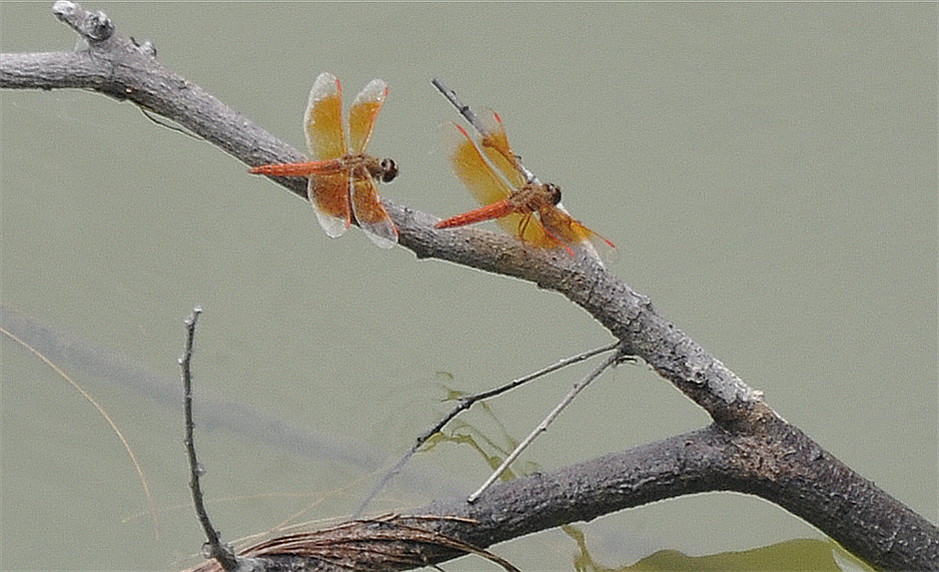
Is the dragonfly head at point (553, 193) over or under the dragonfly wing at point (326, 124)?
under

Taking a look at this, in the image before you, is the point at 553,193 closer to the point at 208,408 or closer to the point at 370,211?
the point at 370,211

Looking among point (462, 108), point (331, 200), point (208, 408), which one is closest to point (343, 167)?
point (331, 200)

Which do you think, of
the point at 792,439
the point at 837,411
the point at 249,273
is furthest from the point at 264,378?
the point at 837,411

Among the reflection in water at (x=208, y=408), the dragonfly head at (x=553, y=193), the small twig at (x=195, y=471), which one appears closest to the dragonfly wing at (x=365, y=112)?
the dragonfly head at (x=553, y=193)

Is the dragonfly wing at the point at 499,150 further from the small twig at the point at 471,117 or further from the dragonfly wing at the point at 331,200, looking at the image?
the dragonfly wing at the point at 331,200

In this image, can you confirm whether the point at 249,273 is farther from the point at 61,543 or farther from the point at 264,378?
the point at 61,543

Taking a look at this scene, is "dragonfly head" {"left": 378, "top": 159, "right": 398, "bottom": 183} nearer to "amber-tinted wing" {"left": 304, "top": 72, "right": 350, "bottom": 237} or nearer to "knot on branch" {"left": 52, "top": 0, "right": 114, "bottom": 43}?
"amber-tinted wing" {"left": 304, "top": 72, "right": 350, "bottom": 237}
